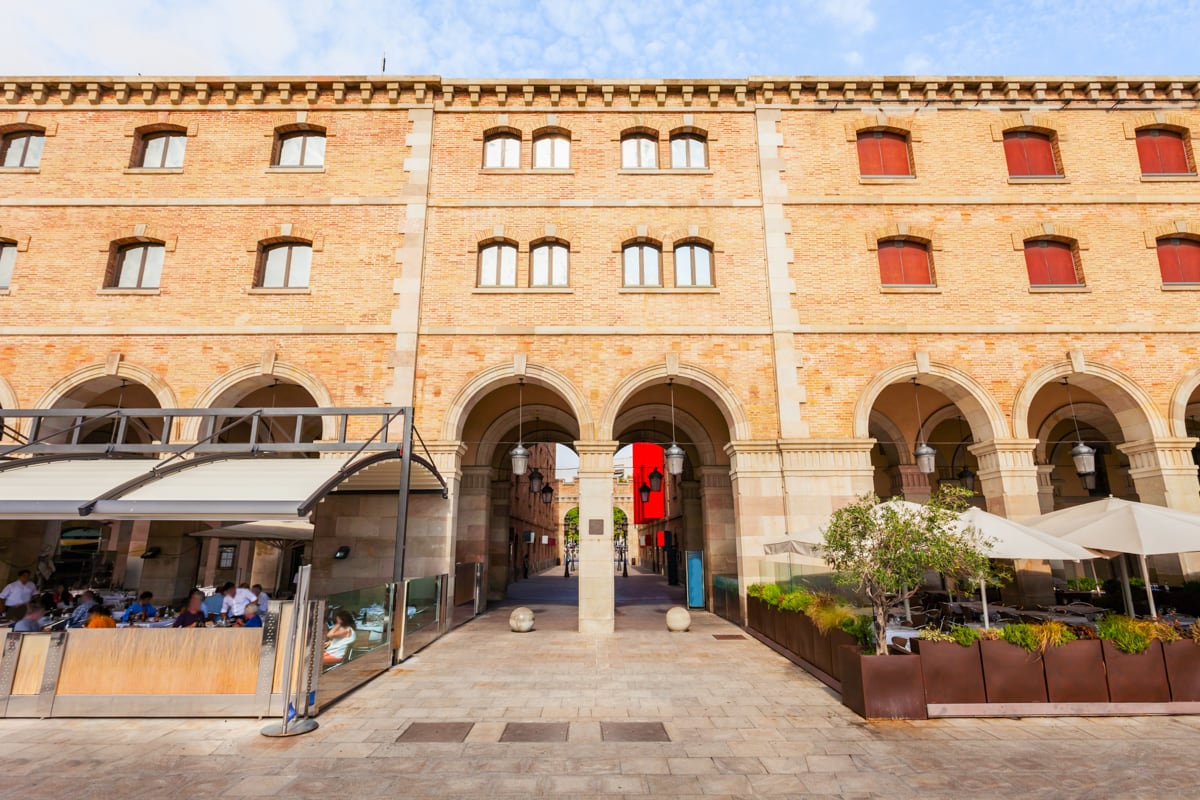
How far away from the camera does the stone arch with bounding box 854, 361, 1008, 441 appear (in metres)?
13.5

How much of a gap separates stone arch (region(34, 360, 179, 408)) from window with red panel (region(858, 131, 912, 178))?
17997 millimetres

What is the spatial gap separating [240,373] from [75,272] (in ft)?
16.8

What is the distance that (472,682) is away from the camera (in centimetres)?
889

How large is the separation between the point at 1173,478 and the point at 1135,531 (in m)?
5.95

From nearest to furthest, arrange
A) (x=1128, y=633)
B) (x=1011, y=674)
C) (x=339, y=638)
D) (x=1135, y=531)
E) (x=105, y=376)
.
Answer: (x=1011, y=674) → (x=1128, y=633) → (x=339, y=638) → (x=1135, y=531) → (x=105, y=376)

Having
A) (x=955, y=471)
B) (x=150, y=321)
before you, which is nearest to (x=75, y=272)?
(x=150, y=321)

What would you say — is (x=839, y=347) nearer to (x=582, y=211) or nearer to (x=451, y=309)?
(x=582, y=211)

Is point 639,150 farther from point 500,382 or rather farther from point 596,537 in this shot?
point 596,537

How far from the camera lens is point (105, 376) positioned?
13.6 metres

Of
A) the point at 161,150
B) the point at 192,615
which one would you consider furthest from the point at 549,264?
the point at 161,150

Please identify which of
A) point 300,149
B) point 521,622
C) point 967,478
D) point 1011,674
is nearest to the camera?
point 1011,674

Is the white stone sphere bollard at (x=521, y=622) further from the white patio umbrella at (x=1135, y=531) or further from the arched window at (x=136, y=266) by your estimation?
the arched window at (x=136, y=266)

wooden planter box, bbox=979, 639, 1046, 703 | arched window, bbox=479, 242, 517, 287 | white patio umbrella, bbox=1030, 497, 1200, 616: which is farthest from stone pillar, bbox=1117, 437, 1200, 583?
arched window, bbox=479, 242, 517, 287

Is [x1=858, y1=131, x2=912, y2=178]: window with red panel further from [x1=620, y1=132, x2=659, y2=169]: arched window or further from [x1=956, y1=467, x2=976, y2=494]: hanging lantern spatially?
[x1=956, y1=467, x2=976, y2=494]: hanging lantern
